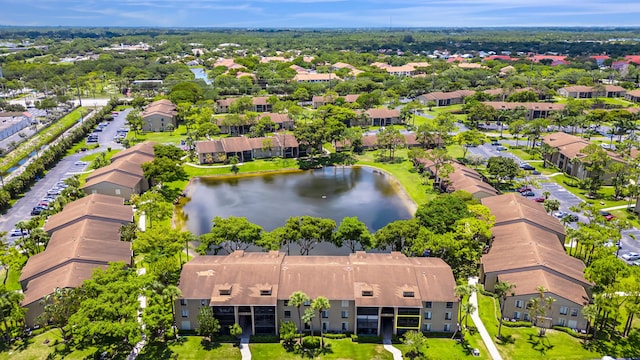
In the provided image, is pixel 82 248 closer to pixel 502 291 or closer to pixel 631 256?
pixel 502 291

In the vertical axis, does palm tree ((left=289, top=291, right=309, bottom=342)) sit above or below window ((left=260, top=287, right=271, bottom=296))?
above

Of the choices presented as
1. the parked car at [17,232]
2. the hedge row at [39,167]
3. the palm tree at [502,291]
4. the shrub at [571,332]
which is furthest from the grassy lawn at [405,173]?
the hedge row at [39,167]

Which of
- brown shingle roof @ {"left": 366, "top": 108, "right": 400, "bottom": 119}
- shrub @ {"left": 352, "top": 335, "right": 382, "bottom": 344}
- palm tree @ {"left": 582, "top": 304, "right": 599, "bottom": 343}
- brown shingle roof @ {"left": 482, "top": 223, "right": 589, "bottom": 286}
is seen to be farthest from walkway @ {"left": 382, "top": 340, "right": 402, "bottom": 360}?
brown shingle roof @ {"left": 366, "top": 108, "right": 400, "bottom": 119}

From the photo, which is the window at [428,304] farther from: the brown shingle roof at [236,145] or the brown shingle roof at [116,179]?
the brown shingle roof at [236,145]

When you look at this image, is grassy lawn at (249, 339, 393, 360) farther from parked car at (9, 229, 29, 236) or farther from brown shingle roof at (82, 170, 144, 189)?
brown shingle roof at (82, 170, 144, 189)

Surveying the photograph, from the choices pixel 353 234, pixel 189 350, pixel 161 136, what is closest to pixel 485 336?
pixel 353 234
